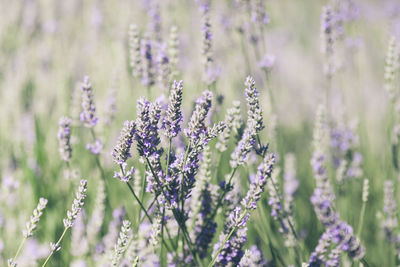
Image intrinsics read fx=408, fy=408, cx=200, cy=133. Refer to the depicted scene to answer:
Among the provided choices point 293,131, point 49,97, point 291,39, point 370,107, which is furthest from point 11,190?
point 291,39

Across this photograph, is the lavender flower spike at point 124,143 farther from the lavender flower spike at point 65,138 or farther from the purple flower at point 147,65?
the purple flower at point 147,65

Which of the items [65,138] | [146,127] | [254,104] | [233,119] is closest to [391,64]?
[233,119]

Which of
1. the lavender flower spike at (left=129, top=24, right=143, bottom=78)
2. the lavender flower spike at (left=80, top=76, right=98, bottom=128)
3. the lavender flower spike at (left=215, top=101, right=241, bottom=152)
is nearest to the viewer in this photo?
the lavender flower spike at (left=215, top=101, right=241, bottom=152)

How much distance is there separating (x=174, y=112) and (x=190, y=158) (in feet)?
0.50

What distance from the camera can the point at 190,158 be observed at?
4.14 feet

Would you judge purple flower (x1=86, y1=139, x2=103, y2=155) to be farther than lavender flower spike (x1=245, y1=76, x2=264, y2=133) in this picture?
Yes

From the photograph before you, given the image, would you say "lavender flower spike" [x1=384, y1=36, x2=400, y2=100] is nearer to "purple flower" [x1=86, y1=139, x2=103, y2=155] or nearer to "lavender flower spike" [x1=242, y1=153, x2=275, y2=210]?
"lavender flower spike" [x1=242, y1=153, x2=275, y2=210]

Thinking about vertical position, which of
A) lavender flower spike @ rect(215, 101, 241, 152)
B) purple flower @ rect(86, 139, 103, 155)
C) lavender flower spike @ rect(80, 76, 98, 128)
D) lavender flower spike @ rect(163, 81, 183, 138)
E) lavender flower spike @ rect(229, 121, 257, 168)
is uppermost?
lavender flower spike @ rect(80, 76, 98, 128)

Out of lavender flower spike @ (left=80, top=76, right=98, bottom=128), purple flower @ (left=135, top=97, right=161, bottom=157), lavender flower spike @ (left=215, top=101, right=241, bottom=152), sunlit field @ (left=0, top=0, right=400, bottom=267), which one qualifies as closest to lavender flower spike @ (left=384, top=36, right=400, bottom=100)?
sunlit field @ (left=0, top=0, right=400, bottom=267)

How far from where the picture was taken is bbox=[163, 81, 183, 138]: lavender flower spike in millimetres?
1199

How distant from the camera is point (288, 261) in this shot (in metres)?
1.98

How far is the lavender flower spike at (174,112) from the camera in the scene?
1.20 metres

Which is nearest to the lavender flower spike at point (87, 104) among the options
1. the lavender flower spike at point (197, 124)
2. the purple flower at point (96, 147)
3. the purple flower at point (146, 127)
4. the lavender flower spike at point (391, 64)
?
the purple flower at point (96, 147)

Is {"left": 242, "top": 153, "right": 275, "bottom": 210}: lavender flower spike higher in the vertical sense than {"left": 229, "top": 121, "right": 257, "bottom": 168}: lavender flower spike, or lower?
lower
